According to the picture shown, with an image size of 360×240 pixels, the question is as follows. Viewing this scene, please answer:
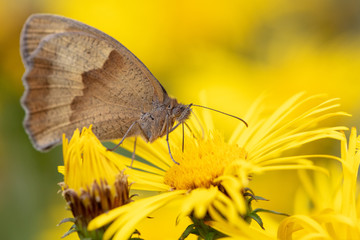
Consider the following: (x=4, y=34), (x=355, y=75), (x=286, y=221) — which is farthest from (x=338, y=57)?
(x=286, y=221)

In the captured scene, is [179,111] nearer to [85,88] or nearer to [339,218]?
[85,88]

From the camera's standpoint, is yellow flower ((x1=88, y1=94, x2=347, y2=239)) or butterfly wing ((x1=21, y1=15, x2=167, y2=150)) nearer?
yellow flower ((x1=88, y1=94, x2=347, y2=239))

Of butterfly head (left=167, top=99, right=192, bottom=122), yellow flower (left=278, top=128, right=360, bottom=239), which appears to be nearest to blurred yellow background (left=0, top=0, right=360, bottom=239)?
butterfly head (left=167, top=99, right=192, bottom=122)

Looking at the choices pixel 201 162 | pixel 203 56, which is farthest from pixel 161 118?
pixel 203 56

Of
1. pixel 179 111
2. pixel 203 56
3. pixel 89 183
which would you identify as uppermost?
pixel 203 56

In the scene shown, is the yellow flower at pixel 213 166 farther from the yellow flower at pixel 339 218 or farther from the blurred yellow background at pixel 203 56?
the blurred yellow background at pixel 203 56

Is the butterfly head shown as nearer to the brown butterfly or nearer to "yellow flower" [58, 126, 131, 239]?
the brown butterfly

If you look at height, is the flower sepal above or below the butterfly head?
below
